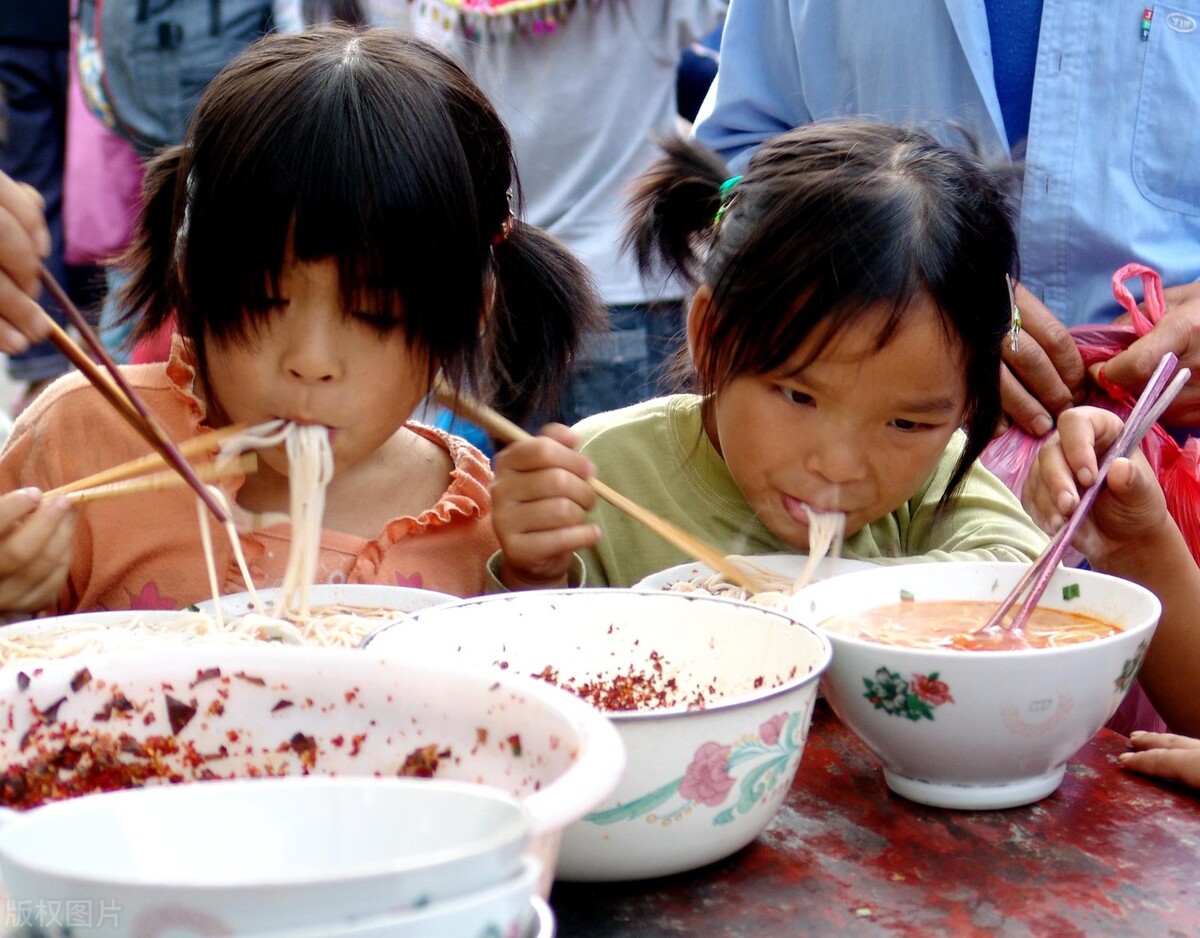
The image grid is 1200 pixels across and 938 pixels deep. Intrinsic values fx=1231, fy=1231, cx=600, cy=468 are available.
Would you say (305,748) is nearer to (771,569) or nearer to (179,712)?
(179,712)

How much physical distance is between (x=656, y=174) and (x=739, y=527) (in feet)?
2.25

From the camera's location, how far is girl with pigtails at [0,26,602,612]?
1727 mm

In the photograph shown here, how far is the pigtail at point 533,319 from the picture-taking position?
87.1 inches

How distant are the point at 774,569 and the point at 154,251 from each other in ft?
3.78

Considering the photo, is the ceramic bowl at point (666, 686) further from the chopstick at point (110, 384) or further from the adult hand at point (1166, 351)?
the adult hand at point (1166, 351)

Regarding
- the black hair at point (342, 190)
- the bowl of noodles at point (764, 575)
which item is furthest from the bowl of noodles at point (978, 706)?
the black hair at point (342, 190)

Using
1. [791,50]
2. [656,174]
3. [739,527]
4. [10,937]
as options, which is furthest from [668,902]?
[791,50]

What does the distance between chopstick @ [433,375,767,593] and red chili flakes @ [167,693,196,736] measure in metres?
0.76

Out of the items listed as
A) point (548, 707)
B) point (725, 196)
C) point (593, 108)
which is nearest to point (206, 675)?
point (548, 707)

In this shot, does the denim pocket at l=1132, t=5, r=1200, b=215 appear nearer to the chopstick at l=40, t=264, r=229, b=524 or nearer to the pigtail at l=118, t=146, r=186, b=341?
the pigtail at l=118, t=146, r=186, b=341

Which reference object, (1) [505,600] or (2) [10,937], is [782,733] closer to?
(1) [505,600]

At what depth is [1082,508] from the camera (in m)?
1.63

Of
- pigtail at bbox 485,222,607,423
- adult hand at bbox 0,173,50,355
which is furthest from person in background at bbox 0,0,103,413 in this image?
adult hand at bbox 0,173,50,355

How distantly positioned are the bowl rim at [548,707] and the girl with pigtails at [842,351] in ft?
2.58
